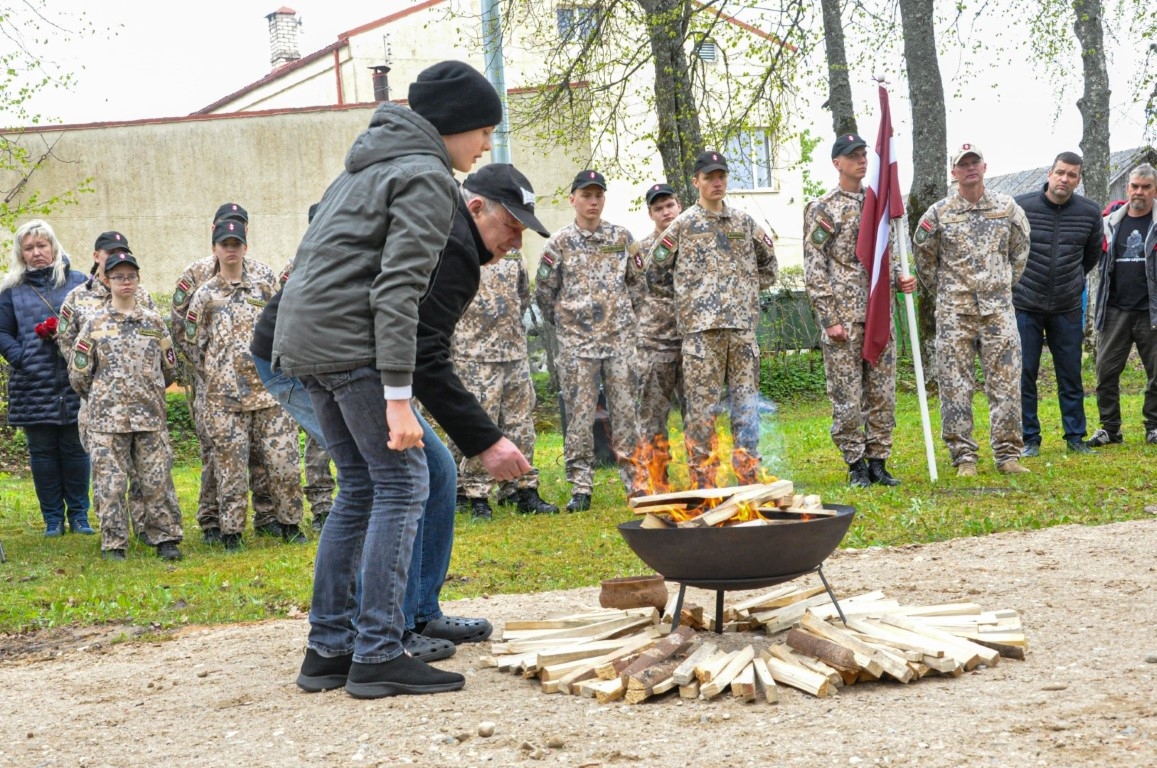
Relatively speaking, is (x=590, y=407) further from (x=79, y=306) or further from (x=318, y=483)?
(x=79, y=306)

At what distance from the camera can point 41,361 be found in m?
9.91

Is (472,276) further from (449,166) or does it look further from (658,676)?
(658,676)

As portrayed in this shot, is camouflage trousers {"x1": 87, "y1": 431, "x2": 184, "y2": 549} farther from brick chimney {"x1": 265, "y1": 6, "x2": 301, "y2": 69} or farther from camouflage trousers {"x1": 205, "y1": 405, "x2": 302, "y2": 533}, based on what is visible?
brick chimney {"x1": 265, "y1": 6, "x2": 301, "y2": 69}

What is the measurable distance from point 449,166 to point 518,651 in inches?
77.5

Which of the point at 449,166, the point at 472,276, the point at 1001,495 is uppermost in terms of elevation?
the point at 449,166

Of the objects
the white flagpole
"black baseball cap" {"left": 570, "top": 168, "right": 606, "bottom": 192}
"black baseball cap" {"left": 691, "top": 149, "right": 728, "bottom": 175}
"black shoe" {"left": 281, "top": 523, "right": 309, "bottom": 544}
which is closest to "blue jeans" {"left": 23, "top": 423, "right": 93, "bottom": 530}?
"black shoe" {"left": 281, "top": 523, "right": 309, "bottom": 544}

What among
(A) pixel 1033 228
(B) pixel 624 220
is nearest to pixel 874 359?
(A) pixel 1033 228

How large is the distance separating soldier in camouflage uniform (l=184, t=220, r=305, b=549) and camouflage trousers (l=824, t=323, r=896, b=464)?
4043 millimetres

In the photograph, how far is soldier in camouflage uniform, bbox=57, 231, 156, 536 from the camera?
28.6 ft

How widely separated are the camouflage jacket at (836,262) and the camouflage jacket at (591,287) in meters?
1.33

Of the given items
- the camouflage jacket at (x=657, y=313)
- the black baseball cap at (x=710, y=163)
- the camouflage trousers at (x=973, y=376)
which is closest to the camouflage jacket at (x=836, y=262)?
the camouflage trousers at (x=973, y=376)

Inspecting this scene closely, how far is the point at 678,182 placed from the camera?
1574cm

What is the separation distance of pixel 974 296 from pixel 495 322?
144 inches

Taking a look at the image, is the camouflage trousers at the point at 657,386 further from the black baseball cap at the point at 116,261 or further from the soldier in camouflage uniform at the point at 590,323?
the black baseball cap at the point at 116,261
